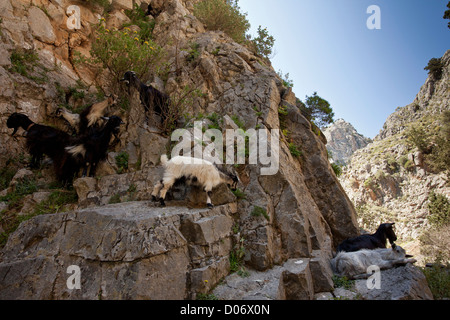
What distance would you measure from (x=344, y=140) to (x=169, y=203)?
251ft

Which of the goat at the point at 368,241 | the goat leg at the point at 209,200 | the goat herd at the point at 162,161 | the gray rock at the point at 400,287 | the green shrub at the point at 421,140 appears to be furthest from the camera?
the green shrub at the point at 421,140

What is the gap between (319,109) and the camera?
1105cm

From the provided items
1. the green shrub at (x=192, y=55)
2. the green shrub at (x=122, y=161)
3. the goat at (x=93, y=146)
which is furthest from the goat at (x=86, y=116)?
the green shrub at (x=192, y=55)

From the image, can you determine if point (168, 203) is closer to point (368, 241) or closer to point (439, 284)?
point (368, 241)

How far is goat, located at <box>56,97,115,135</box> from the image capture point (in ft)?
24.4

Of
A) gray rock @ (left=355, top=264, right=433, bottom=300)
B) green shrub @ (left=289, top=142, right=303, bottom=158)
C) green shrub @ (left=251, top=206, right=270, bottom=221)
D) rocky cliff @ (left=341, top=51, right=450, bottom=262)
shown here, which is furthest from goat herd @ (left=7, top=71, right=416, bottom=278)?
rocky cliff @ (left=341, top=51, right=450, bottom=262)

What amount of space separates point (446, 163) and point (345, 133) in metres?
49.8

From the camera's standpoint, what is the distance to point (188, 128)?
280 inches

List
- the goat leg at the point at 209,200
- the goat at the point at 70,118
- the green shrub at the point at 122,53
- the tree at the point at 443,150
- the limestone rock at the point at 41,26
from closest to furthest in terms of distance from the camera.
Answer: the goat leg at the point at 209,200 < the goat at the point at 70,118 < the green shrub at the point at 122,53 < the limestone rock at the point at 41,26 < the tree at the point at 443,150

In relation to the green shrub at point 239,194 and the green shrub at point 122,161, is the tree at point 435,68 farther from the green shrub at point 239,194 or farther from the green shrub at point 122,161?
the green shrub at point 122,161

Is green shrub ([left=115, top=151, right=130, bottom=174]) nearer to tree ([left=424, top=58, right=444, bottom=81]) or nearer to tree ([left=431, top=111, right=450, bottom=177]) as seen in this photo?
tree ([left=431, top=111, right=450, bottom=177])

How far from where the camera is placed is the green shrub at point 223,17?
13133mm

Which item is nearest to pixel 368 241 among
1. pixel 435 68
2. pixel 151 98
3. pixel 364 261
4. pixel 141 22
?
pixel 364 261

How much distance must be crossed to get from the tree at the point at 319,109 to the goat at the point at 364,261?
6.65 meters
